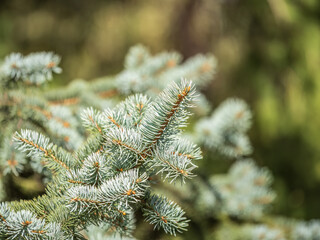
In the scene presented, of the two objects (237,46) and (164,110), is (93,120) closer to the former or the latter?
(164,110)

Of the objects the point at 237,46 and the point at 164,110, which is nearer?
the point at 164,110

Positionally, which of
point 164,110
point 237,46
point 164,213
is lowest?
point 164,213

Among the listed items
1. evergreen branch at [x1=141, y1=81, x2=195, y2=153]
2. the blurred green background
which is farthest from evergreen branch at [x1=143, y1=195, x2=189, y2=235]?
the blurred green background

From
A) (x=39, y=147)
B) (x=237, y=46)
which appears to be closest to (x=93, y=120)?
(x=39, y=147)

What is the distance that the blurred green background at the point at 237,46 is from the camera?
147 centimetres

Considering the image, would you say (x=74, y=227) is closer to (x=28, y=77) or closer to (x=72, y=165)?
(x=72, y=165)

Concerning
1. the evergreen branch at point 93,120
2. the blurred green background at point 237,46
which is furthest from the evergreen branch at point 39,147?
the blurred green background at point 237,46

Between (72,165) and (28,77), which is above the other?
(28,77)

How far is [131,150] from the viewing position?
20.2 inches

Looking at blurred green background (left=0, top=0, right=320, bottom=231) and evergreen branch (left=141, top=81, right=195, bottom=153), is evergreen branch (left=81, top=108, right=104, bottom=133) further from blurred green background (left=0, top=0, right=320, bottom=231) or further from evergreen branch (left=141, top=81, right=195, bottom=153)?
blurred green background (left=0, top=0, right=320, bottom=231)

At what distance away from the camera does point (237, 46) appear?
1.80 metres

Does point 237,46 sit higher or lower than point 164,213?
higher

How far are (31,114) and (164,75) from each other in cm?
46

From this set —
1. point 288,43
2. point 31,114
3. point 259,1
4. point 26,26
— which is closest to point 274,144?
point 288,43
